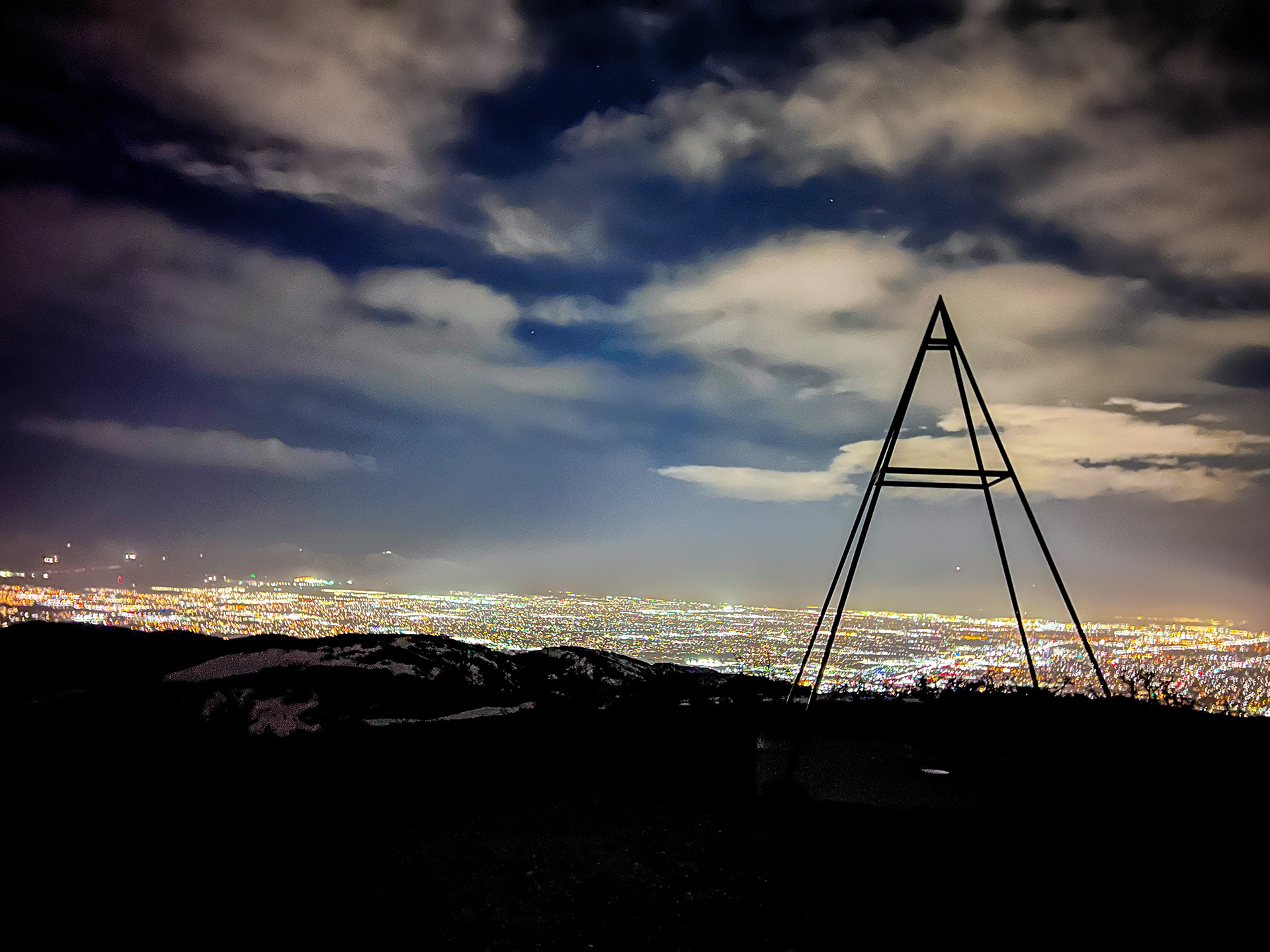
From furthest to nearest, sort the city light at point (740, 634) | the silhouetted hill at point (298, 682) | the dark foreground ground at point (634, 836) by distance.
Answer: the city light at point (740, 634) < the silhouetted hill at point (298, 682) < the dark foreground ground at point (634, 836)

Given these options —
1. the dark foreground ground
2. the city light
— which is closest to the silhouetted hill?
the dark foreground ground

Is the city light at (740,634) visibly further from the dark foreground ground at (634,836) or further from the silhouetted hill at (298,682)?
the dark foreground ground at (634,836)

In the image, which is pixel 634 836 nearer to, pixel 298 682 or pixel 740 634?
pixel 298 682

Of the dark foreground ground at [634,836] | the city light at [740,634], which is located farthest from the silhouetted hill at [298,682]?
the city light at [740,634]

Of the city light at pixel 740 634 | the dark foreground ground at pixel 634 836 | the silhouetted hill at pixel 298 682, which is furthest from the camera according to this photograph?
the city light at pixel 740 634

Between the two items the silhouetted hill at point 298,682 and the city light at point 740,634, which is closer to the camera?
the silhouetted hill at point 298,682

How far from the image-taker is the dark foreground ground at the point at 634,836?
446cm

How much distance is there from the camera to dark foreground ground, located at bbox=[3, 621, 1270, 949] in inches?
176

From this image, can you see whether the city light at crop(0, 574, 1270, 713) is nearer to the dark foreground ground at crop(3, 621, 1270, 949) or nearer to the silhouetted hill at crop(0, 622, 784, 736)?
the silhouetted hill at crop(0, 622, 784, 736)

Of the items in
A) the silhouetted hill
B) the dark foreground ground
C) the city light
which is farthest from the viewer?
the city light

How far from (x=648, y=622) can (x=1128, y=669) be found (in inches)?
2189

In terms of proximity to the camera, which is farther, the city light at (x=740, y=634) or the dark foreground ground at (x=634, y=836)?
the city light at (x=740, y=634)

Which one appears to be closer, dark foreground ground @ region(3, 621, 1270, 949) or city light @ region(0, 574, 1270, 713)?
dark foreground ground @ region(3, 621, 1270, 949)

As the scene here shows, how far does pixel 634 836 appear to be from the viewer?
6.03 meters
